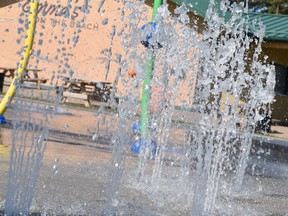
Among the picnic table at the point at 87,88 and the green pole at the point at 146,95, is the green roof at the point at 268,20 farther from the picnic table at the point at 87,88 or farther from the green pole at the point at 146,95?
the green pole at the point at 146,95

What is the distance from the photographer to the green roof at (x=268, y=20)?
23.9 m

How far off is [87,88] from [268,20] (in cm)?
630

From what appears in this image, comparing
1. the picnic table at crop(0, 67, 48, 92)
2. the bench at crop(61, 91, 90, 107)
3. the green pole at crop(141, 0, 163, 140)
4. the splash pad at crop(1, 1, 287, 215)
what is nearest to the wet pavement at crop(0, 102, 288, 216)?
the splash pad at crop(1, 1, 287, 215)

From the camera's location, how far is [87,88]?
24859 mm

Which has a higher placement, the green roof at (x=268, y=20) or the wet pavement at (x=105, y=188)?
the green roof at (x=268, y=20)

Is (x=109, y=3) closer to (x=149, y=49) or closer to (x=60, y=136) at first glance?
(x=60, y=136)

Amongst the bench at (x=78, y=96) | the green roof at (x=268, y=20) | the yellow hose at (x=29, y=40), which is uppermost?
the green roof at (x=268, y=20)

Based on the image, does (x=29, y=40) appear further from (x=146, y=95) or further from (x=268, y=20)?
(x=268, y=20)

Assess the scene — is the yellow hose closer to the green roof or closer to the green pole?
the green pole

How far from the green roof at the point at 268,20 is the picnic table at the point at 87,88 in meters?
3.56

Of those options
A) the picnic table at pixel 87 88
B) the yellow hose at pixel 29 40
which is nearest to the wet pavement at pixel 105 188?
the yellow hose at pixel 29 40

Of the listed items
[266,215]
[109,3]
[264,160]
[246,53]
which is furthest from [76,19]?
[266,215]

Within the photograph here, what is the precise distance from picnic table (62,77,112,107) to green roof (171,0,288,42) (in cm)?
356

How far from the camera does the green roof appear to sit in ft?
78.4
